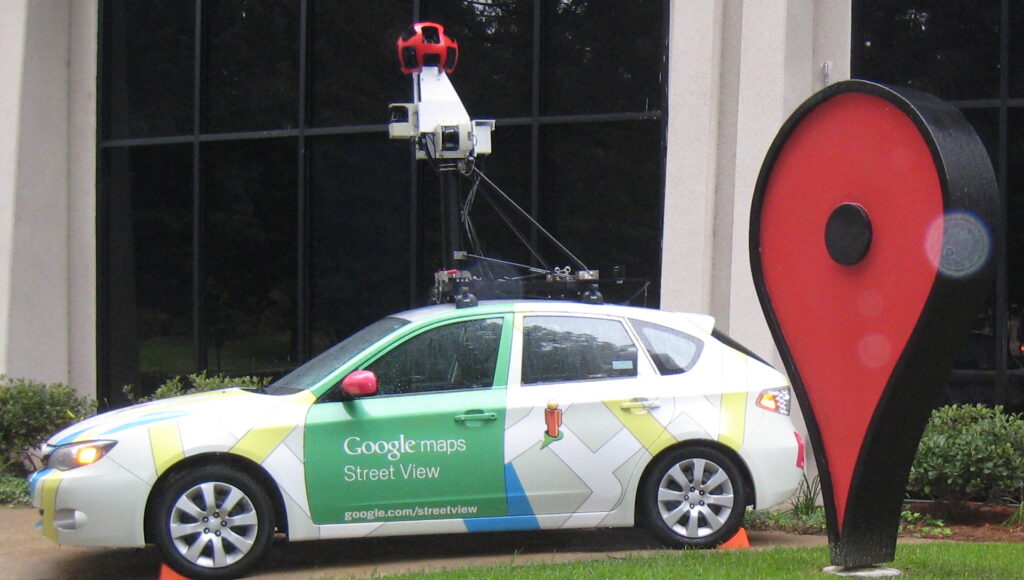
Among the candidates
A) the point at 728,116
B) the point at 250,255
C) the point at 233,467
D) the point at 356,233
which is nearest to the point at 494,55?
the point at 356,233

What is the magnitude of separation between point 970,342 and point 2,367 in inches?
388

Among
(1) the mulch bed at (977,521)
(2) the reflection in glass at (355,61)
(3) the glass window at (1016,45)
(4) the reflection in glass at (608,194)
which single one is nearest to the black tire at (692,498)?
(1) the mulch bed at (977,521)

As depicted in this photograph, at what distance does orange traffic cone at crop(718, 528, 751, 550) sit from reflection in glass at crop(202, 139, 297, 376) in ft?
21.4

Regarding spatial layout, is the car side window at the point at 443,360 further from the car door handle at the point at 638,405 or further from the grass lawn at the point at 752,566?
the grass lawn at the point at 752,566

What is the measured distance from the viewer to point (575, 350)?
25.7ft

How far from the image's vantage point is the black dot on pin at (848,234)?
20.1ft

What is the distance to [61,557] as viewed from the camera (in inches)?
316

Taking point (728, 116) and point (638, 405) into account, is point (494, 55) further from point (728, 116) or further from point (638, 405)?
point (638, 405)

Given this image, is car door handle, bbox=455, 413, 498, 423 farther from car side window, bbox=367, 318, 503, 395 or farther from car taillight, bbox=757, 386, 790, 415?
car taillight, bbox=757, 386, 790, 415

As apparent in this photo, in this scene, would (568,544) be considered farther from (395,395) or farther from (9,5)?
(9,5)

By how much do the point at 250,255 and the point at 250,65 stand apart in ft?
6.72

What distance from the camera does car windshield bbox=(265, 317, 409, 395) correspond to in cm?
754

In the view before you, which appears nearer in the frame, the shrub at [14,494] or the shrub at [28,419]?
the shrub at [14,494]

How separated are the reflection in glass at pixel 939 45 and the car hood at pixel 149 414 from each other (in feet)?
21.0
